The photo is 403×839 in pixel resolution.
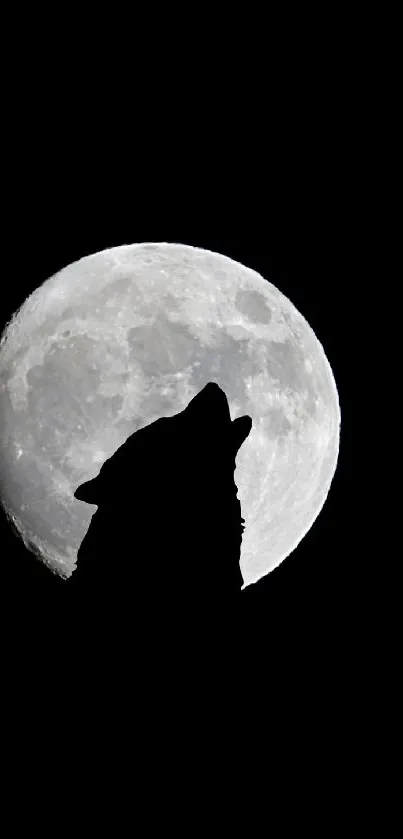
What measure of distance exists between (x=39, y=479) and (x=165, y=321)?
1022 millimetres

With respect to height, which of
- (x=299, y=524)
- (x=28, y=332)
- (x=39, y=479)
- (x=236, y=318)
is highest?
(x=28, y=332)

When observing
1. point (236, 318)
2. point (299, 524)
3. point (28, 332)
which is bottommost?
point (299, 524)

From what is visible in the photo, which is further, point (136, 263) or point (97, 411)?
point (136, 263)

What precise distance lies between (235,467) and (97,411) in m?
0.75

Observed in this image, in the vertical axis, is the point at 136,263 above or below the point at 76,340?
above

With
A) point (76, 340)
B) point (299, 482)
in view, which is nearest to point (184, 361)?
point (76, 340)

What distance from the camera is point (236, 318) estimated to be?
5.70m

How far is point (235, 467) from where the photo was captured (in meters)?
5.56

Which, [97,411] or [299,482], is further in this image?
[299,482]

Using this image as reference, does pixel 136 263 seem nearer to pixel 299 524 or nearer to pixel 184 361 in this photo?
pixel 184 361

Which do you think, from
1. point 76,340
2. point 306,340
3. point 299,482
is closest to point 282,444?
point 299,482

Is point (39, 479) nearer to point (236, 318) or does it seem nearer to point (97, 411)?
point (97, 411)

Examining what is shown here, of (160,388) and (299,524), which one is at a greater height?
(160,388)

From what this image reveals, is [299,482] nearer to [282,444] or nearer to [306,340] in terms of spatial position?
[282,444]
